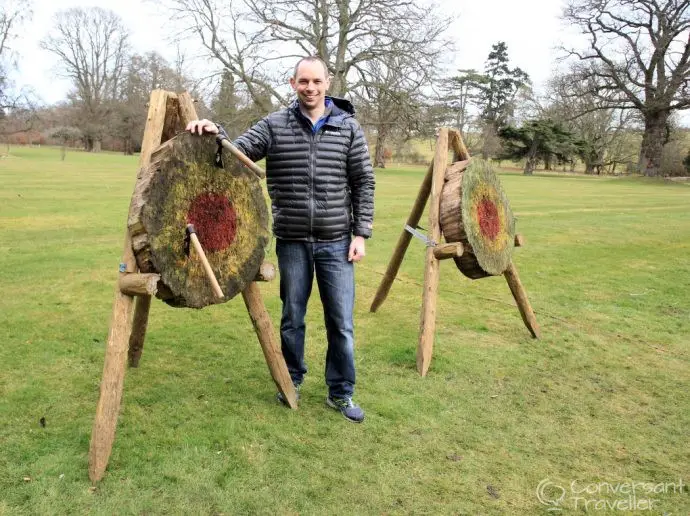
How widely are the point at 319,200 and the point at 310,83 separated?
0.73 meters

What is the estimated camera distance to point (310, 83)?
344 centimetres

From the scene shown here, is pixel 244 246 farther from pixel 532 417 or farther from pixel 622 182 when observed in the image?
pixel 622 182

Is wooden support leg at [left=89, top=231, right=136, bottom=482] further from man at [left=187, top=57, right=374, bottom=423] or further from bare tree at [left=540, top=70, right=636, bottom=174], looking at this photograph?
bare tree at [left=540, top=70, right=636, bottom=174]

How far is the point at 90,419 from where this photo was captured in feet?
12.1

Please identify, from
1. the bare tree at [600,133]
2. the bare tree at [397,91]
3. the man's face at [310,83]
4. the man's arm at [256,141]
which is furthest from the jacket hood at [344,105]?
the bare tree at [600,133]

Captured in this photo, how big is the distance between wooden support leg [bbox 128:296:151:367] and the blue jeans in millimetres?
1090

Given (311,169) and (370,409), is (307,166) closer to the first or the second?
(311,169)

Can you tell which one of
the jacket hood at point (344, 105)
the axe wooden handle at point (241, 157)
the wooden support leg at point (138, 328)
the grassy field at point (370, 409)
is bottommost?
the grassy field at point (370, 409)

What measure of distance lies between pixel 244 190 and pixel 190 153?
0.45 metres

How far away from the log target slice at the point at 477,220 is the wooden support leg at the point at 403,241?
1.27 feet

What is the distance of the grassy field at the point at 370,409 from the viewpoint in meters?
3.04

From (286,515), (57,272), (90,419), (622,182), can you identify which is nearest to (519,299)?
(286,515)

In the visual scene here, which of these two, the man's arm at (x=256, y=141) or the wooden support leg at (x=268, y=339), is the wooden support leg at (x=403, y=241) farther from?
the wooden support leg at (x=268, y=339)

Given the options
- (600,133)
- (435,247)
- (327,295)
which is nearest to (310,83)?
(327,295)
